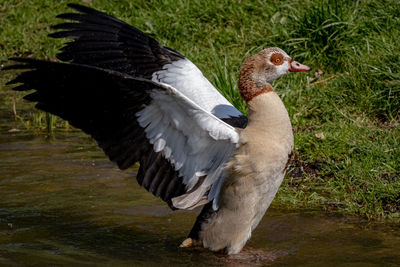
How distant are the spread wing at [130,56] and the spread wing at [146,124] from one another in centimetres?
56

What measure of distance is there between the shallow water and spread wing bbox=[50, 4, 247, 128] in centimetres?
85

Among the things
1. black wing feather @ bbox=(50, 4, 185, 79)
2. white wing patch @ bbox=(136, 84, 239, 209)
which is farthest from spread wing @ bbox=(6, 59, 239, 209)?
black wing feather @ bbox=(50, 4, 185, 79)

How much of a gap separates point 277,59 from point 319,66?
7.65ft

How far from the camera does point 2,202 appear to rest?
4977 mm

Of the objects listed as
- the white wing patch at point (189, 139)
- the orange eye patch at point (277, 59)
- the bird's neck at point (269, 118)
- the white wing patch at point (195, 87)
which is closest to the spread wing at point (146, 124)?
the white wing patch at point (189, 139)

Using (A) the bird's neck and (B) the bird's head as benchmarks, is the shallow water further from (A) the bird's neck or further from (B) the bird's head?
(B) the bird's head

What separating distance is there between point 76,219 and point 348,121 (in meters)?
2.46

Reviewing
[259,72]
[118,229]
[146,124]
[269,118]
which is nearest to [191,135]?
[146,124]

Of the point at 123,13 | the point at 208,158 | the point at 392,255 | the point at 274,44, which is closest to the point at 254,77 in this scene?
the point at 208,158

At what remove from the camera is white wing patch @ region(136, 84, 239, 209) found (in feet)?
12.7

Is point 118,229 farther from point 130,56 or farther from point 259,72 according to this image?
point 259,72

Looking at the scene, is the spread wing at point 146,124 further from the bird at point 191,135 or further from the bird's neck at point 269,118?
the bird's neck at point 269,118

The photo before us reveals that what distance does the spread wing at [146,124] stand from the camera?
148 inches

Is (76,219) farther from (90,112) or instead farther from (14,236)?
(90,112)
